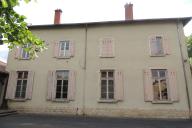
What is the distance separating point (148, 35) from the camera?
35.3 feet

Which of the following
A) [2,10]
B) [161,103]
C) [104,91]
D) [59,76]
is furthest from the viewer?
[59,76]

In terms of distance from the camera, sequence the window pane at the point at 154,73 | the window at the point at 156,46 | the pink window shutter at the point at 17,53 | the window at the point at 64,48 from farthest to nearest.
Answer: the pink window shutter at the point at 17,53 < the window at the point at 64,48 < the window at the point at 156,46 < the window pane at the point at 154,73

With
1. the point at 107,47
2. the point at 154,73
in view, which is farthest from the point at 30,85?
the point at 154,73

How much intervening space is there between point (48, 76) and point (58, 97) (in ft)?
4.50

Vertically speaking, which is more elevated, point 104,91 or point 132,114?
point 104,91

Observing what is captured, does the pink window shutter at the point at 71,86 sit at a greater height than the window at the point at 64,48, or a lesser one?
lesser

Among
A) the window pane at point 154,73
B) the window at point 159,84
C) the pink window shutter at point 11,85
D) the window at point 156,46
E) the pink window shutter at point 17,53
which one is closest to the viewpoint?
the window at point 159,84

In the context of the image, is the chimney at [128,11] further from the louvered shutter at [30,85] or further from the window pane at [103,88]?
the louvered shutter at [30,85]

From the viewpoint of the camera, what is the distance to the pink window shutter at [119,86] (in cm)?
984

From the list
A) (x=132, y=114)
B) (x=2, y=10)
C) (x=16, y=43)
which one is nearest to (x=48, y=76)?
(x=132, y=114)

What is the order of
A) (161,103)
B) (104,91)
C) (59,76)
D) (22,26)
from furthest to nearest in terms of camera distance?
1. (59,76)
2. (104,91)
3. (161,103)
4. (22,26)

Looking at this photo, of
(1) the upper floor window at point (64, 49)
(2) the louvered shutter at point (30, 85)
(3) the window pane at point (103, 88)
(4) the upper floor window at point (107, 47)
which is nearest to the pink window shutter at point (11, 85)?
(2) the louvered shutter at point (30, 85)

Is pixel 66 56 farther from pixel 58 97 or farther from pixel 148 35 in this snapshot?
pixel 148 35

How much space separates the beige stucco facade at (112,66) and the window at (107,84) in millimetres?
289
